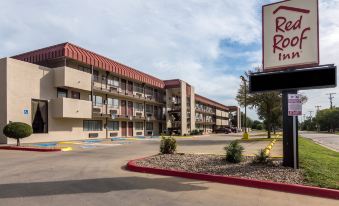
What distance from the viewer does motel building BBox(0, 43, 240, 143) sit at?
27.9m

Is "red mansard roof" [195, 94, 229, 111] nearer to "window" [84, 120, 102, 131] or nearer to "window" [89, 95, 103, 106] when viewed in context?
"window" [84, 120, 102, 131]

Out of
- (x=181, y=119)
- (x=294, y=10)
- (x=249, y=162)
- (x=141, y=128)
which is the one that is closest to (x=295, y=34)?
(x=294, y=10)

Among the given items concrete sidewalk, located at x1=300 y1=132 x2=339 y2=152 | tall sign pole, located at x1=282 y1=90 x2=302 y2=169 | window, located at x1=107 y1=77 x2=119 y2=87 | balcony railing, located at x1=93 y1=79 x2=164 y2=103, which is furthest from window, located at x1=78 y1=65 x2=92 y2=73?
tall sign pole, located at x1=282 y1=90 x2=302 y2=169

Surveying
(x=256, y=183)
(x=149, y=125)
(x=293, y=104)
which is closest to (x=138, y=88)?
(x=149, y=125)

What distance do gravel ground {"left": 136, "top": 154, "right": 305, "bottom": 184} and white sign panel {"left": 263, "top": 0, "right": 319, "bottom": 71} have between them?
142 inches

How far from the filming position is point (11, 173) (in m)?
11.1

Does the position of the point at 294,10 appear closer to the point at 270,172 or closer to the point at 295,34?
the point at 295,34

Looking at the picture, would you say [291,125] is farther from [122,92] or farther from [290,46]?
[122,92]

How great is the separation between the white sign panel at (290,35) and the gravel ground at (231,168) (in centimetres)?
360

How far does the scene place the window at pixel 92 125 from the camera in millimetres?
36625

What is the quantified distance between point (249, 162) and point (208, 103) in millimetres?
72948

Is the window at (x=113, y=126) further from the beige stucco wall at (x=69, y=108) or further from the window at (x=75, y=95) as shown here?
the window at (x=75, y=95)

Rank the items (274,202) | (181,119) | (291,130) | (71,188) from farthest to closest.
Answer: (181,119) < (291,130) < (71,188) < (274,202)

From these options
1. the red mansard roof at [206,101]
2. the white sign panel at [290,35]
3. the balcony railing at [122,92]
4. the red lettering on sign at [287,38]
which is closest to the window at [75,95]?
the balcony railing at [122,92]
